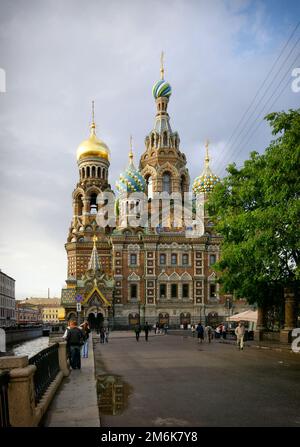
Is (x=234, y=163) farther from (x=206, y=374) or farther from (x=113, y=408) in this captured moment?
(x=113, y=408)

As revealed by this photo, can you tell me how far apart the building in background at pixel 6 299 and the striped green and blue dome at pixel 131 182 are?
36.8 metres

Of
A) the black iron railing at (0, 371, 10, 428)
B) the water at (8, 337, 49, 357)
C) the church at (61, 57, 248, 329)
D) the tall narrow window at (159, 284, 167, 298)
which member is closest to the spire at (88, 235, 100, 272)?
the church at (61, 57, 248, 329)

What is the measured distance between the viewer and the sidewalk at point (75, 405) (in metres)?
7.92

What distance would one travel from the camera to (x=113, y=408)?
954 cm

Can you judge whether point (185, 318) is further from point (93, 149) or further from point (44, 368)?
point (44, 368)

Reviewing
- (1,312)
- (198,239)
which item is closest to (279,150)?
(198,239)

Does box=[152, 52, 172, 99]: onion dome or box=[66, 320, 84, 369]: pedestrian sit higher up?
box=[152, 52, 172, 99]: onion dome

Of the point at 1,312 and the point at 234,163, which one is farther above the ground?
the point at 234,163

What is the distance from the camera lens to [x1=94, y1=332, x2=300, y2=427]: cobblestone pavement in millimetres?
8469

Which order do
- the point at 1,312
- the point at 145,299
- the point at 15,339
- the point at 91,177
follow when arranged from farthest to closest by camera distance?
the point at 1,312
the point at 91,177
the point at 145,299
the point at 15,339

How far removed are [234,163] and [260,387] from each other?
17978 mm

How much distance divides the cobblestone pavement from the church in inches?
1421

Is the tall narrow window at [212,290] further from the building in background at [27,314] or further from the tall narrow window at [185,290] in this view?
the building in background at [27,314]

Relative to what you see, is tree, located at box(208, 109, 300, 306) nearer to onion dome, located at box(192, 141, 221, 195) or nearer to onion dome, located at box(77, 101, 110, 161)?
onion dome, located at box(192, 141, 221, 195)
